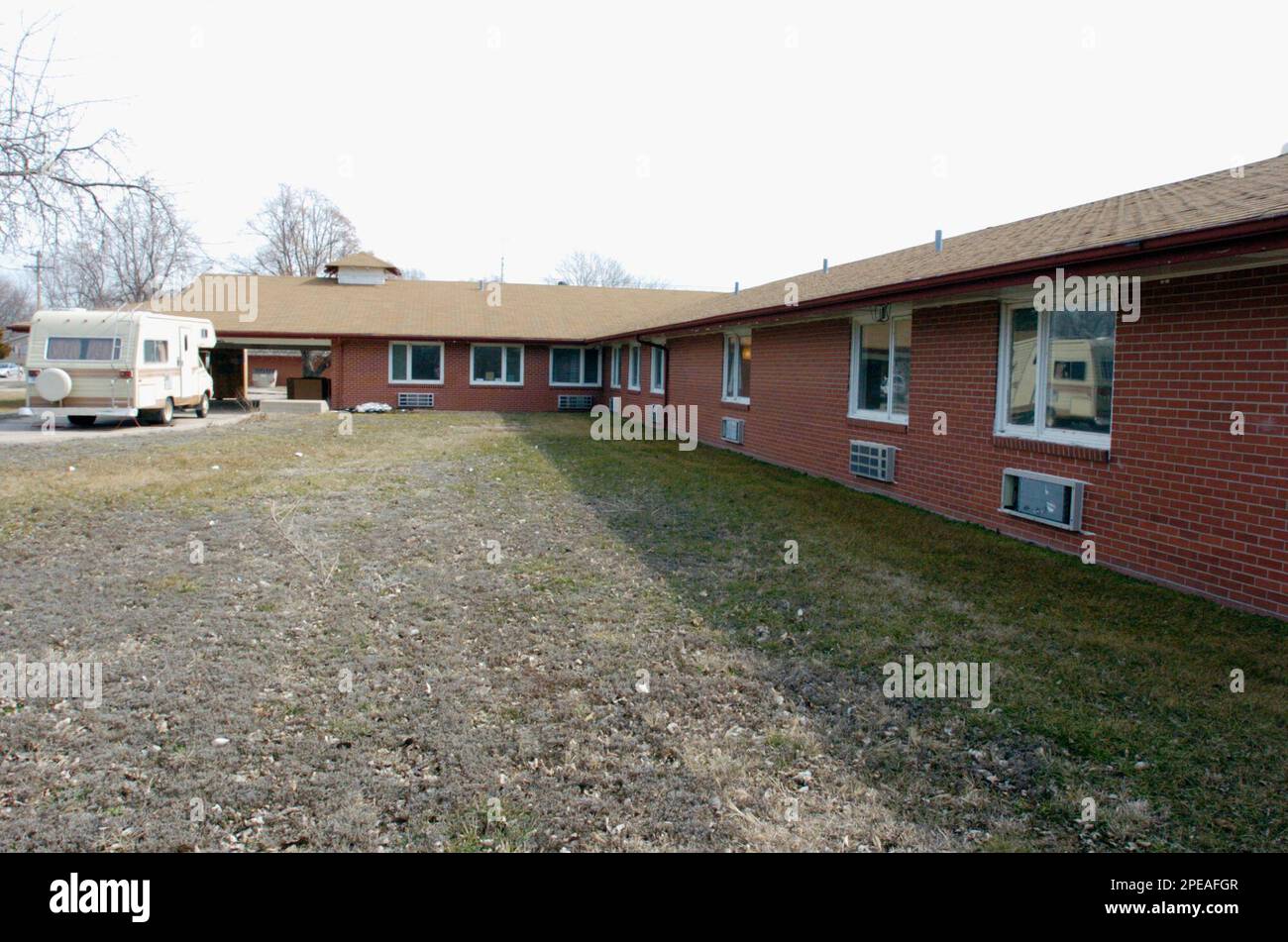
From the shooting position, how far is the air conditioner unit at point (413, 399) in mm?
26391

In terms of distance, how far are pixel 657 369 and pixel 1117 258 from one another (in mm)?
15740

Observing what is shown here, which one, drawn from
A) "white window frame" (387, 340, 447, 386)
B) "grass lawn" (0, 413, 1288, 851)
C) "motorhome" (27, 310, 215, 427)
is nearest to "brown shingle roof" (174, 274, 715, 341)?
"white window frame" (387, 340, 447, 386)

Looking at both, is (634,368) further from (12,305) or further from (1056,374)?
(12,305)

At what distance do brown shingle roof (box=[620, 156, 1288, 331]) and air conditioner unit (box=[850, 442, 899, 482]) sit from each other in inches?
77.9

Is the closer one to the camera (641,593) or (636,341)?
(641,593)

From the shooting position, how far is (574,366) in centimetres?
2777

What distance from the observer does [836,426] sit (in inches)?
484

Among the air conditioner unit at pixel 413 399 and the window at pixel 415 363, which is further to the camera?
the window at pixel 415 363

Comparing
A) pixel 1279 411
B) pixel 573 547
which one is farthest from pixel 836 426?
pixel 1279 411

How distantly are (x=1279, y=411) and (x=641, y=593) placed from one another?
4.47 meters

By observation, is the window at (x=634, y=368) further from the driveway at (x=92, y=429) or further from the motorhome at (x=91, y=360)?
the motorhome at (x=91, y=360)

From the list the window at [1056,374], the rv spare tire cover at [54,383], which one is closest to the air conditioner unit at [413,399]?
the rv spare tire cover at [54,383]

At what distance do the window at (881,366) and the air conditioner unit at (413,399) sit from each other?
56.8ft
